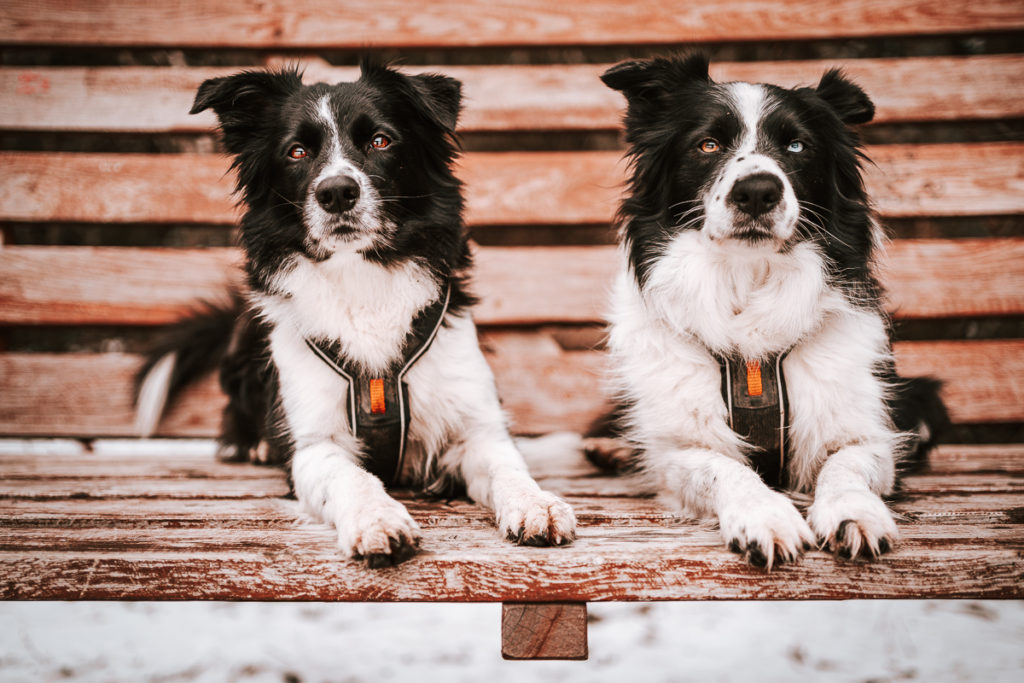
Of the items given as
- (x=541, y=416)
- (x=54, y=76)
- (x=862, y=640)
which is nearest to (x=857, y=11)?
(x=541, y=416)

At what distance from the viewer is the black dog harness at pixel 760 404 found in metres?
2.19

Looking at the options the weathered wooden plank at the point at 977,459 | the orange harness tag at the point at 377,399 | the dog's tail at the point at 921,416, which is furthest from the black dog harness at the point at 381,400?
the weathered wooden plank at the point at 977,459

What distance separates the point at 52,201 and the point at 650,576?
3.15 meters

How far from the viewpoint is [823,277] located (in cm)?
224

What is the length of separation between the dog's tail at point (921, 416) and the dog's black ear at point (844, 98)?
2.97 ft

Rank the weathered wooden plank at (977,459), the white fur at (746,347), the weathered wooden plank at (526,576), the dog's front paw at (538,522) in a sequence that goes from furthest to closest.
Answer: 1. the weathered wooden plank at (977,459)
2. the white fur at (746,347)
3. the dog's front paw at (538,522)
4. the weathered wooden plank at (526,576)

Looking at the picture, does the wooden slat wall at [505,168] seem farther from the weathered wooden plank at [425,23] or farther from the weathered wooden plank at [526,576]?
the weathered wooden plank at [526,576]

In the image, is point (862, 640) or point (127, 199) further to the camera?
point (127, 199)

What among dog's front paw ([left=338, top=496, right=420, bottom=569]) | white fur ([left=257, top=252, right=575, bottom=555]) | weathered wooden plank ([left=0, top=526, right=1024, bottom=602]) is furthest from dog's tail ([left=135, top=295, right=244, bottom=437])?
dog's front paw ([left=338, top=496, right=420, bottom=569])

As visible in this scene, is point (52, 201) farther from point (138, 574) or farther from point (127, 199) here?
point (138, 574)

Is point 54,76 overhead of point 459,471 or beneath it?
overhead

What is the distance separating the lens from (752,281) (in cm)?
228

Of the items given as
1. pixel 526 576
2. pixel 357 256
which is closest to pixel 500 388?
pixel 357 256

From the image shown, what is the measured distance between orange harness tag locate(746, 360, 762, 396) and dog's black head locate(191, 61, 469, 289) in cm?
101
